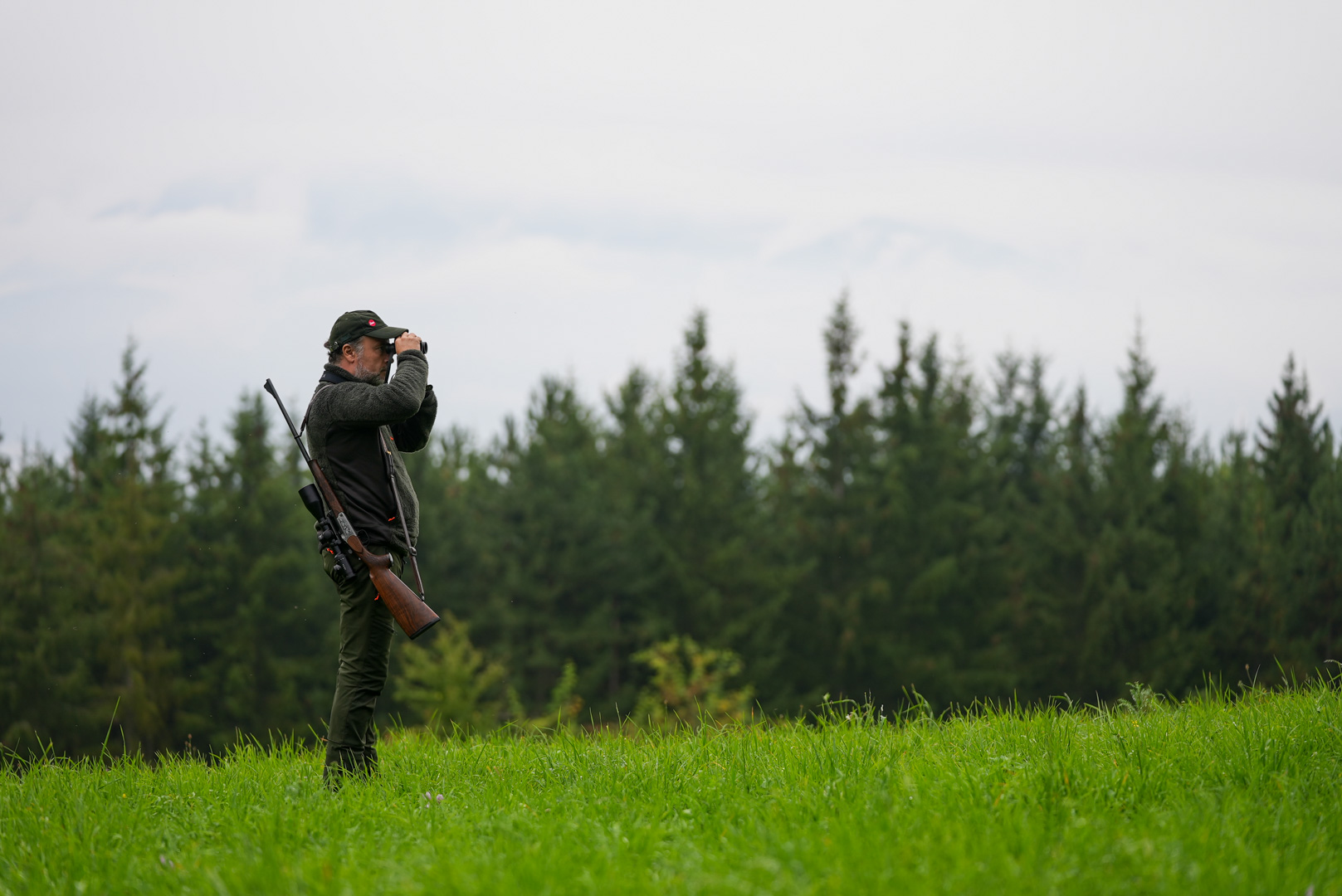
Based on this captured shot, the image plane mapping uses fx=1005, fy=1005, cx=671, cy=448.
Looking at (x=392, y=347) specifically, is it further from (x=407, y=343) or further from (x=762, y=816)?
(x=762, y=816)

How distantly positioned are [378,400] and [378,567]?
77cm

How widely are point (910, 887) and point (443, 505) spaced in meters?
36.6

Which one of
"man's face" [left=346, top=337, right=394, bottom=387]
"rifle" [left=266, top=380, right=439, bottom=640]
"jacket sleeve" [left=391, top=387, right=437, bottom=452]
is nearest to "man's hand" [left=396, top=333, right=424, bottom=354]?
"man's face" [left=346, top=337, right=394, bottom=387]

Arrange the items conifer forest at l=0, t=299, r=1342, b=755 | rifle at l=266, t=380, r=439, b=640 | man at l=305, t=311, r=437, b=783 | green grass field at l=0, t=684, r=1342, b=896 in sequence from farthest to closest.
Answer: conifer forest at l=0, t=299, r=1342, b=755 → man at l=305, t=311, r=437, b=783 → rifle at l=266, t=380, r=439, b=640 → green grass field at l=0, t=684, r=1342, b=896

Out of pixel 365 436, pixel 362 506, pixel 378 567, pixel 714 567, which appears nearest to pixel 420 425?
pixel 365 436

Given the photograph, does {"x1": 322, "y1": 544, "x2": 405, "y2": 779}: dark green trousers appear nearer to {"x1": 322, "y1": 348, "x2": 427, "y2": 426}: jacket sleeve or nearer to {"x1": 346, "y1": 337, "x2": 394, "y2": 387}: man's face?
{"x1": 322, "y1": 348, "x2": 427, "y2": 426}: jacket sleeve

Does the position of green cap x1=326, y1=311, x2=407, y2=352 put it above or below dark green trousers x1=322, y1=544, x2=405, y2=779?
above

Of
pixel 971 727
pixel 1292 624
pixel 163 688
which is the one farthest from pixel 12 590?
pixel 1292 624

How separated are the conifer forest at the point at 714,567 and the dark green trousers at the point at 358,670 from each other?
27.6 metres

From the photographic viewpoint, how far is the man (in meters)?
4.63

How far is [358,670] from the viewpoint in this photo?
4.66 metres

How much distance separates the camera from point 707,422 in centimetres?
3638

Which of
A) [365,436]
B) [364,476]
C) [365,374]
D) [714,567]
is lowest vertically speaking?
[714,567]

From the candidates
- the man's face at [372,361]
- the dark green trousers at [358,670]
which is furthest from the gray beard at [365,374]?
the dark green trousers at [358,670]
